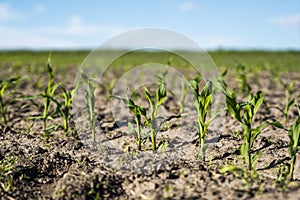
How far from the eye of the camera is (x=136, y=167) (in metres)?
3.09

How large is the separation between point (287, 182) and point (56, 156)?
2039 mm

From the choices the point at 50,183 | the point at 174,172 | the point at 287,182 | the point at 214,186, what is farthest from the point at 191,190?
the point at 50,183

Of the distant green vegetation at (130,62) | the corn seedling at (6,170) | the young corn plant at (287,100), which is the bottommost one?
the corn seedling at (6,170)

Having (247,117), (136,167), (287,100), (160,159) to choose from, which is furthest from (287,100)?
(136,167)

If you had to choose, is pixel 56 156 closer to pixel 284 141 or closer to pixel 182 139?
pixel 182 139

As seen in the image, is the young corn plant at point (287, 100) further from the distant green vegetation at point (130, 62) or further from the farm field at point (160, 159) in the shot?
the distant green vegetation at point (130, 62)

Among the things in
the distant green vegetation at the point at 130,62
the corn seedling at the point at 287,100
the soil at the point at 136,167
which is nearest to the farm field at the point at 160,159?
the soil at the point at 136,167

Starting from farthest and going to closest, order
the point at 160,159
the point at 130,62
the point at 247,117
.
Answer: the point at 130,62 < the point at 160,159 < the point at 247,117

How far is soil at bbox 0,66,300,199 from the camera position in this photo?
2619 mm

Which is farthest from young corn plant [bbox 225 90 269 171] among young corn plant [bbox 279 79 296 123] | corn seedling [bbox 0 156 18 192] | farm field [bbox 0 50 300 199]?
corn seedling [bbox 0 156 18 192]

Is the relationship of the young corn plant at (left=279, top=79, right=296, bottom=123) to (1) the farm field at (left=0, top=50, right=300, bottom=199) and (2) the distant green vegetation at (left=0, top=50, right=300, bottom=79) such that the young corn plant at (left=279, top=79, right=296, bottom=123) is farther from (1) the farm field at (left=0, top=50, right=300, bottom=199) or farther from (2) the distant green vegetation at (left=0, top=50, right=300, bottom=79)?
(2) the distant green vegetation at (left=0, top=50, right=300, bottom=79)

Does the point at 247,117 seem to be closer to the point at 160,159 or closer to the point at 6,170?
the point at 160,159

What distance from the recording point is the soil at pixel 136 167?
8.59ft

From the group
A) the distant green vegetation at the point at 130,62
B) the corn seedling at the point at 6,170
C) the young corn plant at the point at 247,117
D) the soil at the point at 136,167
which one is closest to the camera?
the soil at the point at 136,167
